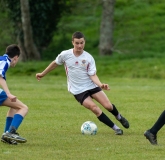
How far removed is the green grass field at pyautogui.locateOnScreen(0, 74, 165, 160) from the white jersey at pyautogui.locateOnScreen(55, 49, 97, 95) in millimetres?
823

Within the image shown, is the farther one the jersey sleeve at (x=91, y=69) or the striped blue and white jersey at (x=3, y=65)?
the jersey sleeve at (x=91, y=69)

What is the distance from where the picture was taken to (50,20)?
28453 millimetres

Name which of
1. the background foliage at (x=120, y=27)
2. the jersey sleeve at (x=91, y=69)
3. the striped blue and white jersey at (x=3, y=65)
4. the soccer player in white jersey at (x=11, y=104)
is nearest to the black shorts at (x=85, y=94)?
the jersey sleeve at (x=91, y=69)

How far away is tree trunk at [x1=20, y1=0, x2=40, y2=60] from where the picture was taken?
26.0 metres

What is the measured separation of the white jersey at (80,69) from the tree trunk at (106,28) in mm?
16676

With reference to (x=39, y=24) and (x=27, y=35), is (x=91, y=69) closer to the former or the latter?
(x=27, y=35)

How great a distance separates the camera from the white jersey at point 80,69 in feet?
34.1

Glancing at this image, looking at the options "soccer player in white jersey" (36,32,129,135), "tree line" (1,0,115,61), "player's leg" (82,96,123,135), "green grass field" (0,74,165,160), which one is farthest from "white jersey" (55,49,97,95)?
"tree line" (1,0,115,61)

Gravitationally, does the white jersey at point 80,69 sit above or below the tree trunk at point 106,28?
above

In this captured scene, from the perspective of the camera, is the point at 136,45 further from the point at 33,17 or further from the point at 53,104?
the point at 53,104

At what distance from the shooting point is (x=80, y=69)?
10.4 metres

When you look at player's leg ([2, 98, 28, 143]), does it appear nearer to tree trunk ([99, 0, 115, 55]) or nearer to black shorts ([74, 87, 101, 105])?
black shorts ([74, 87, 101, 105])

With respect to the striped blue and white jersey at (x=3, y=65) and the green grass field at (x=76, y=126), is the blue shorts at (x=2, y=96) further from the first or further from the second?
the green grass field at (x=76, y=126)

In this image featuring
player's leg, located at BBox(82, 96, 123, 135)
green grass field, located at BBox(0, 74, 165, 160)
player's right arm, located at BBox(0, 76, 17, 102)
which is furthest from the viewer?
player's leg, located at BBox(82, 96, 123, 135)
